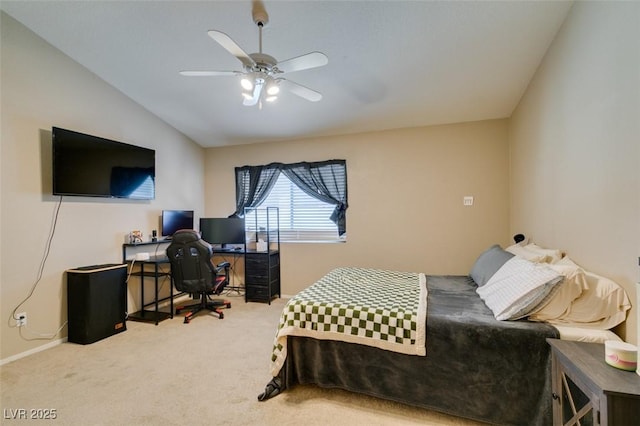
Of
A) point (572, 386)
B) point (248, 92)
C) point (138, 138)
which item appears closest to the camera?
point (572, 386)

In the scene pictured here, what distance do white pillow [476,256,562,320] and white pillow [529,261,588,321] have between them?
0.05 m

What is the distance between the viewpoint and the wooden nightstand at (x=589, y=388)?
1.04 meters

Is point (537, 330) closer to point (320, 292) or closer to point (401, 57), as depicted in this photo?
point (320, 292)

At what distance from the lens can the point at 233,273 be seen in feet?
15.8

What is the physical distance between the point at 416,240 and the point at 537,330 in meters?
2.31

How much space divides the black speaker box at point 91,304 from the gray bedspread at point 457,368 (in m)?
2.23

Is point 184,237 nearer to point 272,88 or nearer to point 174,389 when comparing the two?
point 174,389

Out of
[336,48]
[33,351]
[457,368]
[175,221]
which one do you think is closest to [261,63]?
[336,48]

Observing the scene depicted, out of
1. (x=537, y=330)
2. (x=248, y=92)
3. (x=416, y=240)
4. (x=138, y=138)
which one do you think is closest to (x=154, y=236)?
(x=138, y=138)

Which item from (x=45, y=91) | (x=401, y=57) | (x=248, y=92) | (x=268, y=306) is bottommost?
(x=268, y=306)

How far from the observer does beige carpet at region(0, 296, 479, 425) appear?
5.92ft

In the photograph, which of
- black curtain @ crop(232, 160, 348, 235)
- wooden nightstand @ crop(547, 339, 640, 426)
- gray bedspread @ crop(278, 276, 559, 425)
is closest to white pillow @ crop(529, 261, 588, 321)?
gray bedspread @ crop(278, 276, 559, 425)

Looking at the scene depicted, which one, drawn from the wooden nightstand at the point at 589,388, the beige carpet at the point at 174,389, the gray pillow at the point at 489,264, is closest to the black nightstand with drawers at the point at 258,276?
the beige carpet at the point at 174,389

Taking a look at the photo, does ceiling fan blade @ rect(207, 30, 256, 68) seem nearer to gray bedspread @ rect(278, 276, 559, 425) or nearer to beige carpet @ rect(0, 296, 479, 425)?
gray bedspread @ rect(278, 276, 559, 425)
